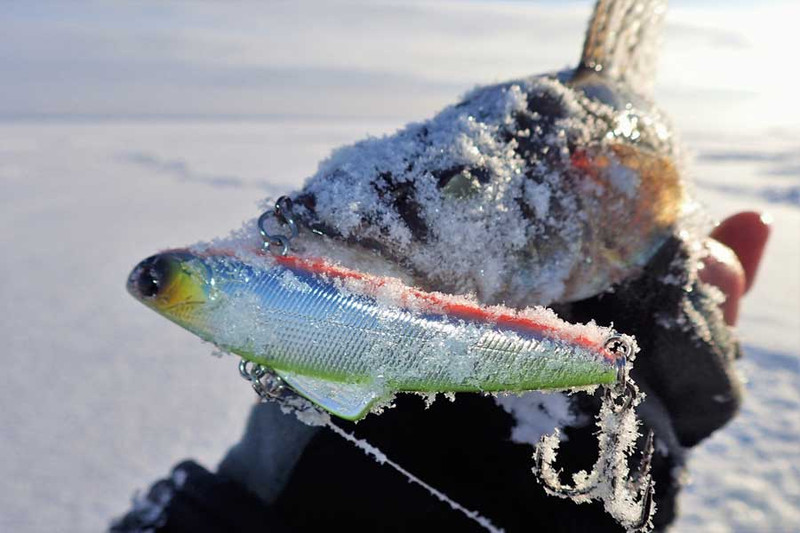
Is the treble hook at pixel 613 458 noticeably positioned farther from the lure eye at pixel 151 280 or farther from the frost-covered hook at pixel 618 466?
the lure eye at pixel 151 280

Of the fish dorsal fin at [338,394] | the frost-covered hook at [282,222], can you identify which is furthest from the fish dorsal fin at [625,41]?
the fish dorsal fin at [338,394]

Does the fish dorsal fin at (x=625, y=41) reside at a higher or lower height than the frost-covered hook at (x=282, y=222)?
higher

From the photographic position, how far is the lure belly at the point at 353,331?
708 millimetres

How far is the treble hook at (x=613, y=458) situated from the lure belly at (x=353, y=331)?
0.08 ft

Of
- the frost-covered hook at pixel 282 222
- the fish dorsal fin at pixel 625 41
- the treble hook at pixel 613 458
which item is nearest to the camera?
the treble hook at pixel 613 458

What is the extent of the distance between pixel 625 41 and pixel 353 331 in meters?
1.44

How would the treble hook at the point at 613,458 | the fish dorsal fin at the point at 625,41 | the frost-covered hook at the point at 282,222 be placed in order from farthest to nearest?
1. the fish dorsal fin at the point at 625,41
2. the frost-covered hook at the point at 282,222
3. the treble hook at the point at 613,458

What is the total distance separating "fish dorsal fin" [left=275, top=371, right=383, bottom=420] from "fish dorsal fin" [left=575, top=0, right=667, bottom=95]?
3.86ft

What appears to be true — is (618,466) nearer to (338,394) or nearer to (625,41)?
(338,394)

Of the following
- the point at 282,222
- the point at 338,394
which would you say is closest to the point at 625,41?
the point at 282,222

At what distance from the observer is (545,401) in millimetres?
1124

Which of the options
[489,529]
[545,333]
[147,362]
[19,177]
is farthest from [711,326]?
[19,177]

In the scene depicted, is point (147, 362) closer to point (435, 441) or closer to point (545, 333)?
point (435, 441)

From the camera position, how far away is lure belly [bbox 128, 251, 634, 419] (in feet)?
2.32
